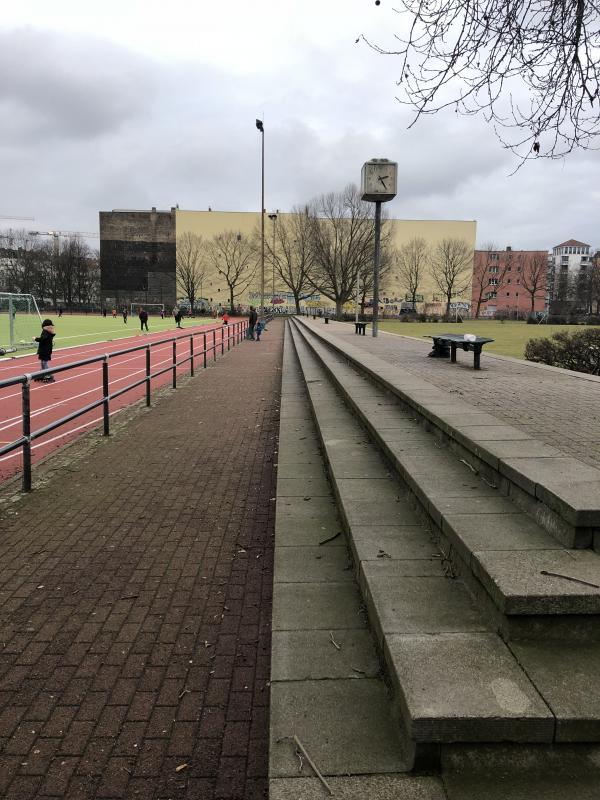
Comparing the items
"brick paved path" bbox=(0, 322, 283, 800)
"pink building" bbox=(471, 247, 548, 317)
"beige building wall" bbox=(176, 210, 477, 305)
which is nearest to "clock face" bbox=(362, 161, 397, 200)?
"brick paved path" bbox=(0, 322, 283, 800)

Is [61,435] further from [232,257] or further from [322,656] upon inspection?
[232,257]

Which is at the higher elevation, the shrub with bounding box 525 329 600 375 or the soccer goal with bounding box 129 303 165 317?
the soccer goal with bounding box 129 303 165 317

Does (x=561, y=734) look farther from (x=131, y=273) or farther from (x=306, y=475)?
(x=131, y=273)

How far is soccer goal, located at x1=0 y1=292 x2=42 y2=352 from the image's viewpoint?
72.7 feet

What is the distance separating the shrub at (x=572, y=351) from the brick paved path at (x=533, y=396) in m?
1.08

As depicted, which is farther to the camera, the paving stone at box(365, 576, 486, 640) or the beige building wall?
the beige building wall

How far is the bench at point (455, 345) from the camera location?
10336 millimetres

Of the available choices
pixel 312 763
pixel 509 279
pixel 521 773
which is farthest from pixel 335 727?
pixel 509 279

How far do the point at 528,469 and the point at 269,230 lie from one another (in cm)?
8560

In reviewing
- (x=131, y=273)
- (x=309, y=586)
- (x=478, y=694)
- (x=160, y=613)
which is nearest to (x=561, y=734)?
(x=478, y=694)

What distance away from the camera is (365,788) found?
73.9 inches

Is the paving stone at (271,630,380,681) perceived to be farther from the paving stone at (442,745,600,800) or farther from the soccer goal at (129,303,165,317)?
the soccer goal at (129,303,165,317)

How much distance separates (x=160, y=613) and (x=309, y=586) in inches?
34.0

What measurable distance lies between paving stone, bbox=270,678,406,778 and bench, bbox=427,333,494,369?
7873 mm
